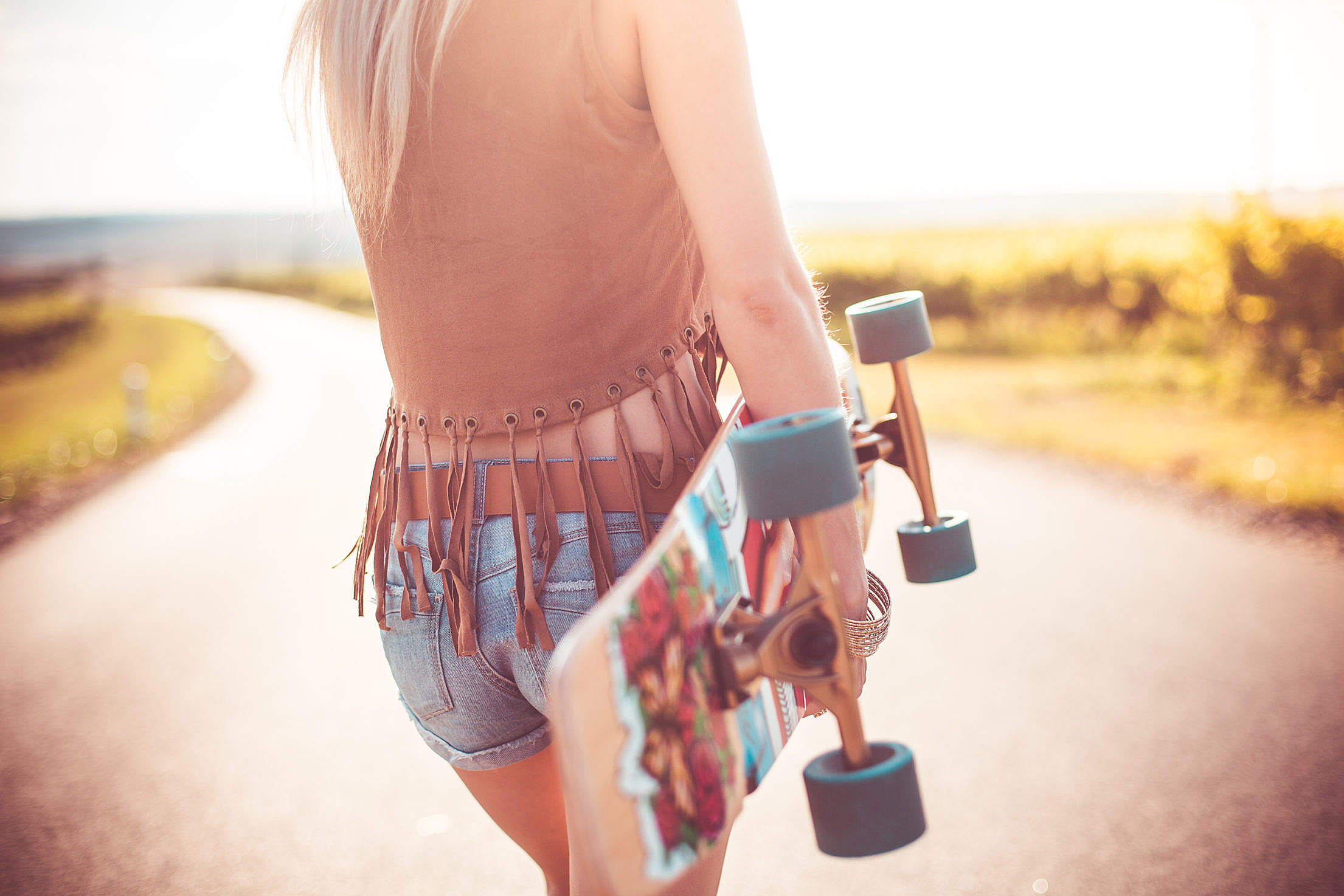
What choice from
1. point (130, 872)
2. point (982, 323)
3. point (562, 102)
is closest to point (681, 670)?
point (562, 102)

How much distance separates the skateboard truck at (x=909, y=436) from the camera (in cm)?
152

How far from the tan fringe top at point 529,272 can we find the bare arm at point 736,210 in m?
0.10

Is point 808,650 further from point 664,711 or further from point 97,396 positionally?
point 97,396

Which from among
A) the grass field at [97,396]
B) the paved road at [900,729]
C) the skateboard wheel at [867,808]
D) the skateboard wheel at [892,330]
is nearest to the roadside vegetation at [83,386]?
the grass field at [97,396]

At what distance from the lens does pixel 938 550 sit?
1.56 m

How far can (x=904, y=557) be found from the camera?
62.5 inches

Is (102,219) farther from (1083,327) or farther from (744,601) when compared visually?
(744,601)

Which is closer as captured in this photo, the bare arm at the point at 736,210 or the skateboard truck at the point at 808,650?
the skateboard truck at the point at 808,650

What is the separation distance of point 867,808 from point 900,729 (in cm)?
302

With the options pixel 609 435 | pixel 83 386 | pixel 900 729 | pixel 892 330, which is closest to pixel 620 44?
pixel 609 435

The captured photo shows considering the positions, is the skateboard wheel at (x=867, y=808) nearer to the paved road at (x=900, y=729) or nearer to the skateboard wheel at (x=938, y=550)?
the skateboard wheel at (x=938, y=550)

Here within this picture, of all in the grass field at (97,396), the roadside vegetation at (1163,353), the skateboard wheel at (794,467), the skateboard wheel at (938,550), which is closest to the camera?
the skateboard wheel at (794,467)

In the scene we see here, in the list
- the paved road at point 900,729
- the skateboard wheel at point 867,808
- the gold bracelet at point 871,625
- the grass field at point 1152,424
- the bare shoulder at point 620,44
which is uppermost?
the bare shoulder at point 620,44

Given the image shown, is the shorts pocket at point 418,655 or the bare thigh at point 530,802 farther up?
the shorts pocket at point 418,655
